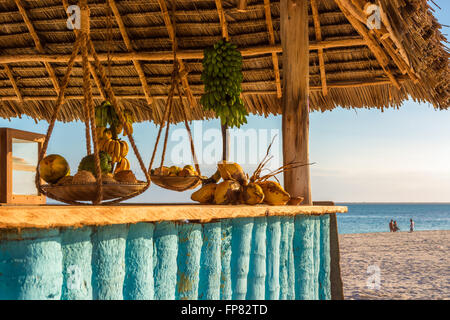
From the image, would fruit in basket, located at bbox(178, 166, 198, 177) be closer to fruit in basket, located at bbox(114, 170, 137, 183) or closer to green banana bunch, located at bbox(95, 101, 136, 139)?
green banana bunch, located at bbox(95, 101, 136, 139)

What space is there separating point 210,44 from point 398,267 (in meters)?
10.5

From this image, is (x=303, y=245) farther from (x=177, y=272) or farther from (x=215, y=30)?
(x=215, y=30)

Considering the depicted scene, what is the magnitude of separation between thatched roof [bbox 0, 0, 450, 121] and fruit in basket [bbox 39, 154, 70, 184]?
2205 mm

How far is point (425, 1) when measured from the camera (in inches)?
150

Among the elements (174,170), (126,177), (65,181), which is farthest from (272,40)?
(65,181)

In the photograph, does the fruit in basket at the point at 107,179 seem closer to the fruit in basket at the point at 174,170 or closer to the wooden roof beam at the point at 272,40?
the fruit in basket at the point at 174,170

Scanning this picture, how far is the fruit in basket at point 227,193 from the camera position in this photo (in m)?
2.29

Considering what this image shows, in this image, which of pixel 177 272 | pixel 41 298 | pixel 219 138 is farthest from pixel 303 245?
pixel 219 138

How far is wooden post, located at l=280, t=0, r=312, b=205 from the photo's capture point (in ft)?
10.0

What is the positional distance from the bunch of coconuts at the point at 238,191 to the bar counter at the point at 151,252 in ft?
0.50

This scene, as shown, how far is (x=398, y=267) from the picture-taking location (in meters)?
13.1

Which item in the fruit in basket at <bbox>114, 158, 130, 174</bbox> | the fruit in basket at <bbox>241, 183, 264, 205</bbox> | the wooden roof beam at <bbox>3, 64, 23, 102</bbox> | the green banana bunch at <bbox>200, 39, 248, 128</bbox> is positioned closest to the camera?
the fruit in basket at <bbox>241, 183, 264, 205</bbox>

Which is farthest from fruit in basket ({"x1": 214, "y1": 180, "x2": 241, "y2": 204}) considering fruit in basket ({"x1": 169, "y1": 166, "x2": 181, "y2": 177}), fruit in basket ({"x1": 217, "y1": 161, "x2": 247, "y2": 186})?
fruit in basket ({"x1": 169, "y1": 166, "x2": 181, "y2": 177})

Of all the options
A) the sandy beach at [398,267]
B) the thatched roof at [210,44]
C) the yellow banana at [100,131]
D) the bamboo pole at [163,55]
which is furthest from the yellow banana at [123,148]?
the sandy beach at [398,267]
